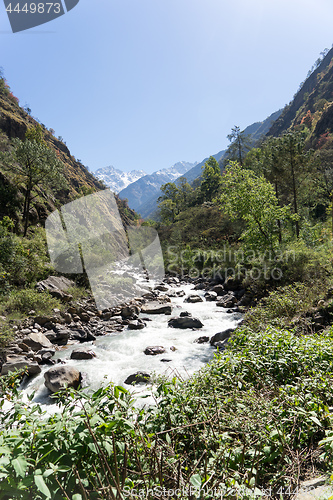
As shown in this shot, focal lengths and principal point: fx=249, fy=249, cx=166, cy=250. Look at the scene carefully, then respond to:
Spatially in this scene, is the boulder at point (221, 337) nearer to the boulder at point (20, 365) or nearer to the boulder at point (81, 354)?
the boulder at point (81, 354)

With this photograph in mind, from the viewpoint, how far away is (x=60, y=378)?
6.12 m

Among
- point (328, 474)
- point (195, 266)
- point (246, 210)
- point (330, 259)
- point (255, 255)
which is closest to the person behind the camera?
point (328, 474)

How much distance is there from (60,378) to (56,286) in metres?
8.55

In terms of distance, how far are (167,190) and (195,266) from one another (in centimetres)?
2518

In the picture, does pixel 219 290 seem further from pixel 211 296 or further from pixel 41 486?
pixel 41 486

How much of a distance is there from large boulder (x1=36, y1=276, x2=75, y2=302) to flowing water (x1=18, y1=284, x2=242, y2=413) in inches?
169

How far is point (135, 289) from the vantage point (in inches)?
720

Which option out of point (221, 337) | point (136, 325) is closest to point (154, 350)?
point (221, 337)

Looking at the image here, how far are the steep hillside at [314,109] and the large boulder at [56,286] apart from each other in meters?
47.9

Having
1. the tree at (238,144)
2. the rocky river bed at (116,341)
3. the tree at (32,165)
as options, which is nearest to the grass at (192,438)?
the rocky river bed at (116,341)

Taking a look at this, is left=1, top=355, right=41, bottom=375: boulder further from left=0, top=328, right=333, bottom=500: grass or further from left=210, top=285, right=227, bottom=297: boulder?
left=210, top=285, right=227, bottom=297: boulder

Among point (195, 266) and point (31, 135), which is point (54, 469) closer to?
point (195, 266)

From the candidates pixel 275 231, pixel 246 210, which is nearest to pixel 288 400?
pixel 246 210

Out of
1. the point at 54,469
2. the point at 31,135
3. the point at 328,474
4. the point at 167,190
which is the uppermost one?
the point at 31,135
